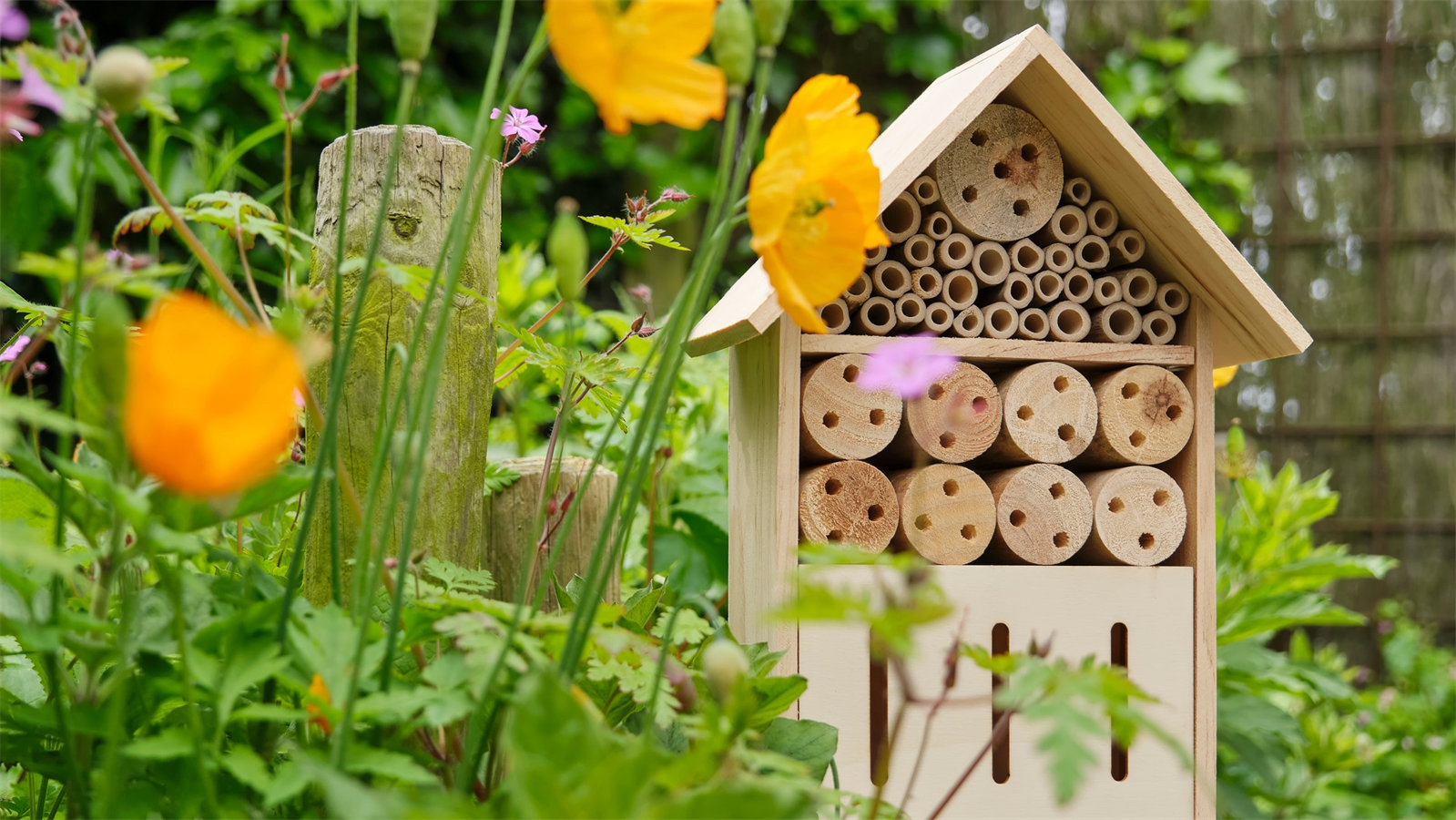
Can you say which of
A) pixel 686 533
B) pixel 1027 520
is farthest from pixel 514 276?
pixel 1027 520

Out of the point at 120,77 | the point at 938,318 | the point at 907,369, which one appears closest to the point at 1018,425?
the point at 938,318

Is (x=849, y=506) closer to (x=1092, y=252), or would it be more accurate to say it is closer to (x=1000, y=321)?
(x=1000, y=321)

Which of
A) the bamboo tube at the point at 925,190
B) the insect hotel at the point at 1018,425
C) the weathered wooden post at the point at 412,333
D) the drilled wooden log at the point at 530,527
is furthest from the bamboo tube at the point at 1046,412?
the weathered wooden post at the point at 412,333

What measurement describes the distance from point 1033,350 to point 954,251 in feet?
0.45

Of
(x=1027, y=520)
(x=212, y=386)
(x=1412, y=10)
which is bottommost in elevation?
(x=1027, y=520)

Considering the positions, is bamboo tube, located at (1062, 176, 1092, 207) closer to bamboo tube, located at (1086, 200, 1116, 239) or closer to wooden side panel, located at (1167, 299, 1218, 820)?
bamboo tube, located at (1086, 200, 1116, 239)

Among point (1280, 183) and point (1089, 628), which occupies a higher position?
point (1280, 183)

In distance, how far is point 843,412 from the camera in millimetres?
1043

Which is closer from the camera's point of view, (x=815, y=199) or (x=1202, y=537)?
(x=815, y=199)

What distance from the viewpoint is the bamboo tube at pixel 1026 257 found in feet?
3.70

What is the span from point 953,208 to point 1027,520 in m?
0.34

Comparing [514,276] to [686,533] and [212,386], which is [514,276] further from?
[212,386]

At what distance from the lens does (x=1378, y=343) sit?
3494 mm

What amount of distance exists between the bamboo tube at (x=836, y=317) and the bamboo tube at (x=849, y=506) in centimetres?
14
